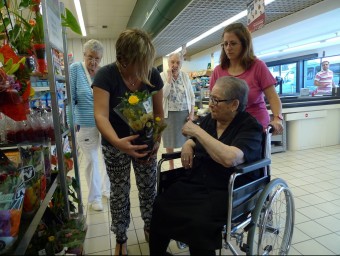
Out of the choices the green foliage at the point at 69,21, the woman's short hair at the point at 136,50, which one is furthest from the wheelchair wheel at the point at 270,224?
the green foliage at the point at 69,21

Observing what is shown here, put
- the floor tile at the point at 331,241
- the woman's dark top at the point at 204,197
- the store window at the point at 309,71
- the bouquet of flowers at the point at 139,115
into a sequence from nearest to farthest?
the woman's dark top at the point at 204,197 < the bouquet of flowers at the point at 139,115 < the floor tile at the point at 331,241 < the store window at the point at 309,71

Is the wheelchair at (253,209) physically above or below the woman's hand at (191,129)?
below

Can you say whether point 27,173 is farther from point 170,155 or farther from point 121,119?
point 170,155

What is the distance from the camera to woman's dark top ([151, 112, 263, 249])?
118 cm

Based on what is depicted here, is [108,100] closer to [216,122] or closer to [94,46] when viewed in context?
[216,122]

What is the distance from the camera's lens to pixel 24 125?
1.45 meters

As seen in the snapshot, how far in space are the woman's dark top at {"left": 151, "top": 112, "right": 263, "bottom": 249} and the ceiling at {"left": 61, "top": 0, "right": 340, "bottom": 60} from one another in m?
2.80

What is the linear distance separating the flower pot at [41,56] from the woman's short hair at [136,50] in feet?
1.51

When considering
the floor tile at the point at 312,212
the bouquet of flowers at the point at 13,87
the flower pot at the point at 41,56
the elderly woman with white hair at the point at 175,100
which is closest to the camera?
the bouquet of flowers at the point at 13,87

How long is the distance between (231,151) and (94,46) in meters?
1.59

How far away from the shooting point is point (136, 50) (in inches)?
53.6

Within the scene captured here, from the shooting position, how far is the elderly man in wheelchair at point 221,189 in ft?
3.96

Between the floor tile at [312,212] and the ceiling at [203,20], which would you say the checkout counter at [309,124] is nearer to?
the ceiling at [203,20]

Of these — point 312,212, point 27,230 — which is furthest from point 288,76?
point 27,230
